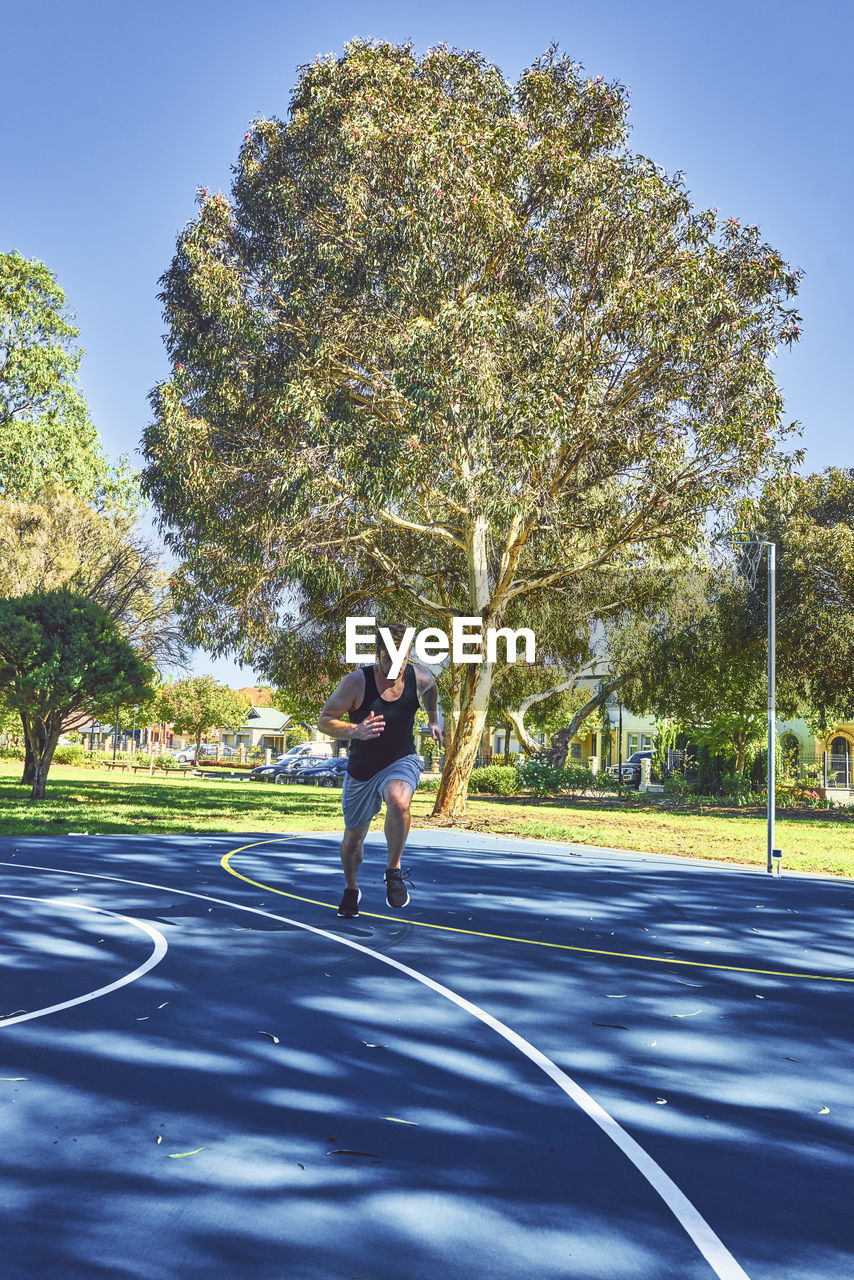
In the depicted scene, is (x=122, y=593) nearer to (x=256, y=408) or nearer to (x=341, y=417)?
(x=256, y=408)

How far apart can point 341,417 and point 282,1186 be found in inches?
676

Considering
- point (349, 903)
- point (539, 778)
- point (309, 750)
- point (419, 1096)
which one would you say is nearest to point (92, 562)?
point (539, 778)

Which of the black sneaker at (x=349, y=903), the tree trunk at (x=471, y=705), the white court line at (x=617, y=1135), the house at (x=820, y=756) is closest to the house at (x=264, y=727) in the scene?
the house at (x=820, y=756)

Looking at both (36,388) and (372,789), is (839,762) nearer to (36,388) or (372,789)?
(36,388)

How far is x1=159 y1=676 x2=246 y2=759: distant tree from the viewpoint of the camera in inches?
2726

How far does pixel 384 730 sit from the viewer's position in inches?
315

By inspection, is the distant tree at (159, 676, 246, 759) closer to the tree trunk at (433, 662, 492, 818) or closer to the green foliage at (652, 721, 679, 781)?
the green foliage at (652, 721, 679, 781)

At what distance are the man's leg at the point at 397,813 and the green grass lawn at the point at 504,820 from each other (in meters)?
9.61

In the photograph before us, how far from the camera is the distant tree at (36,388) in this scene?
1353 inches

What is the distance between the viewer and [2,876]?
10922 mm

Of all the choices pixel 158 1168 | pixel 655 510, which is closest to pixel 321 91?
pixel 655 510

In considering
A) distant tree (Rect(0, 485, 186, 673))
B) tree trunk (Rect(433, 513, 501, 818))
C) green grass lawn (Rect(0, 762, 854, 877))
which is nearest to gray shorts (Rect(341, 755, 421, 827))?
green grass lawn (Rect(0, 762, 854, 877))

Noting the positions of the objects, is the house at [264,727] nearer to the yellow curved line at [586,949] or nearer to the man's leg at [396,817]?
the yellow curved line at [586,949]

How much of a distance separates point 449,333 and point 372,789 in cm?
1166
